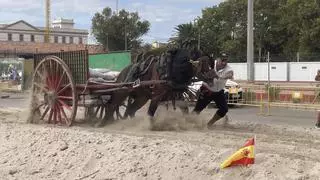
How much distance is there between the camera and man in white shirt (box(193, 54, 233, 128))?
12.8 m

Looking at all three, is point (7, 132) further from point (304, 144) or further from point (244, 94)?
point (244, 94)

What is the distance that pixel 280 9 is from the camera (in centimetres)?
7138

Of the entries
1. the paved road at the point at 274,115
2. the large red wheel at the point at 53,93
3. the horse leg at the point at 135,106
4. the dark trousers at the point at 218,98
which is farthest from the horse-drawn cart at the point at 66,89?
the paved road at the point at 274,115

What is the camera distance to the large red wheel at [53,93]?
1358 cm

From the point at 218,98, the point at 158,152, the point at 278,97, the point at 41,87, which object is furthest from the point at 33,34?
the point at 158,152

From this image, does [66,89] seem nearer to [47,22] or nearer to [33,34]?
[47,22]

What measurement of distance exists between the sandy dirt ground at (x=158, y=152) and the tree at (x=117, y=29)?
2951 inches

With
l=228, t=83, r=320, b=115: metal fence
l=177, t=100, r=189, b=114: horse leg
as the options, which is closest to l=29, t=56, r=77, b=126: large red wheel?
l=177, t=100, r=189, b=114: horse leg

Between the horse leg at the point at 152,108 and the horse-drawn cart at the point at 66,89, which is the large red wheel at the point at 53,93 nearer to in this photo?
the horse-drawn cart at the point at 66,89

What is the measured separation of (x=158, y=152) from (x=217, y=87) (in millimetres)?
4472

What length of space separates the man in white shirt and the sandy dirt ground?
0.43 m

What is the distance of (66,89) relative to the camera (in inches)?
539

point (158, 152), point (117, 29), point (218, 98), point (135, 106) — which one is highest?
point (117, 29)

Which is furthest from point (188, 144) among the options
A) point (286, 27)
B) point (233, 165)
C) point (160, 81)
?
point (286, 27)
